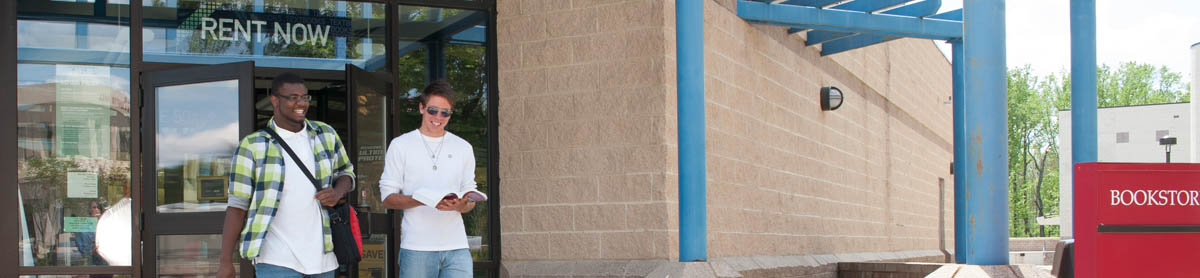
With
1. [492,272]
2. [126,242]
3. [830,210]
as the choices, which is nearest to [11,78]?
[126,242]

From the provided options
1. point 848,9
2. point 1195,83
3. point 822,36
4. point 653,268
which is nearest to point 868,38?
point 822,36

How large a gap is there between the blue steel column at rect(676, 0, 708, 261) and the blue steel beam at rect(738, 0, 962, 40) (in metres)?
1.62

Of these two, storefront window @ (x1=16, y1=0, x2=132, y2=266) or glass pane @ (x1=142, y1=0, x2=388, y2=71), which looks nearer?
storefront window @ (x1=16, y1=0, x2=132, y2=266)

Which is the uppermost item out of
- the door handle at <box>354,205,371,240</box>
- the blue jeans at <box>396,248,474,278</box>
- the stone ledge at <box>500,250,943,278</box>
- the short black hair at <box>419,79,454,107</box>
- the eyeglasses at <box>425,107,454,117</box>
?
the short black hair at <box>419,79,454,107</box>

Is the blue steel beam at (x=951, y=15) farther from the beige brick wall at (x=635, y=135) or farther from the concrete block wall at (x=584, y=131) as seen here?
the concrete block wall at (x=584, y=131)

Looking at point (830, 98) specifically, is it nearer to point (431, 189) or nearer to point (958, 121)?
point (958, 121)

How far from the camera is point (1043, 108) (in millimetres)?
63812

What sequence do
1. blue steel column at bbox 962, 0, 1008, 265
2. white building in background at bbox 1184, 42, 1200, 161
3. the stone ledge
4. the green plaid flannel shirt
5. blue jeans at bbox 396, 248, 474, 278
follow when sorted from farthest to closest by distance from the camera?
white building in background at bbox 1184, 42, 1200, 161 < blue steel column at bbox 962, 0, 1008, 265 < the stone ledge < blue jeans at bbox 396, 248, 474, 278 < the green plaid flannel shirt

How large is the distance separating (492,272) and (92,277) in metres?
2.75

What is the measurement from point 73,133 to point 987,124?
20.8ft

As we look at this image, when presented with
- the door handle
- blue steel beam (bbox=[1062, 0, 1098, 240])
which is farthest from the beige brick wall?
blue steel beam (bbox=[1062, 0, 1098, 240])

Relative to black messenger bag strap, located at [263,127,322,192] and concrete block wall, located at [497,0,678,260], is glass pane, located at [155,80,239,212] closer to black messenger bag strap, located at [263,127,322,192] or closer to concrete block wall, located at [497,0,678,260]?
concrete block wall, located at [497,0,678,260]

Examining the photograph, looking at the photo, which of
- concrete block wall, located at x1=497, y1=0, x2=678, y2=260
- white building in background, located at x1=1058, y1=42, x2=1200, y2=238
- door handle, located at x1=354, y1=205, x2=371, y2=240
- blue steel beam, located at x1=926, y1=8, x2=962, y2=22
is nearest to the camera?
door handle, located at x1=354, y1=205, x2=371, y2=240

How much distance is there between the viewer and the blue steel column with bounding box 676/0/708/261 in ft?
26.3
